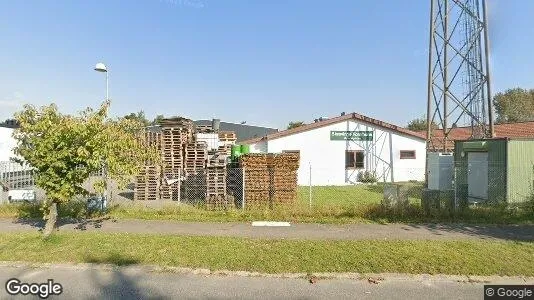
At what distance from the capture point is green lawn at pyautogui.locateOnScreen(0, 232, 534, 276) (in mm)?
5984

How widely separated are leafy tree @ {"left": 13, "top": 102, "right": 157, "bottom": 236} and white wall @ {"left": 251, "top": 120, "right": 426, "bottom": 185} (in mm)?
15023

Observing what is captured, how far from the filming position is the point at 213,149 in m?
16.0

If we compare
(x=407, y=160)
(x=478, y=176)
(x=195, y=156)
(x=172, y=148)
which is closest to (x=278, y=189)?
(x=195, y=156)

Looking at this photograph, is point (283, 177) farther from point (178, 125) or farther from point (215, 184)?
point (178, 125)

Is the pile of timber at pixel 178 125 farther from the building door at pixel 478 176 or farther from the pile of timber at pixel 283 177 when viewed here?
the building door at pixel 478 176

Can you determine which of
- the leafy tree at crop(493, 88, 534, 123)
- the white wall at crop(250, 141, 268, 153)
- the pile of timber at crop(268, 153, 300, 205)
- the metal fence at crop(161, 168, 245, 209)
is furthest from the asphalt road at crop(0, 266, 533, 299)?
the leafy tree at crop(493, 88, 534, 123)

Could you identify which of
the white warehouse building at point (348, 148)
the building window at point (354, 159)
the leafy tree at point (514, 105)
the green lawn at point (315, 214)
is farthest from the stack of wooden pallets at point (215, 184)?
the leafy tree at point (514, 105)

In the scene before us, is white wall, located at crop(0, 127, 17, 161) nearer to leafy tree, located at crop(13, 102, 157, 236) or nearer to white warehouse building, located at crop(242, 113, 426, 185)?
white warehouse building, located at crop(242, 113, 426, 185)

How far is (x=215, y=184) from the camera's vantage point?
1288cm

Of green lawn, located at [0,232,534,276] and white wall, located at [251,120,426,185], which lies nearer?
green lawn, located at [0,232,534,276]

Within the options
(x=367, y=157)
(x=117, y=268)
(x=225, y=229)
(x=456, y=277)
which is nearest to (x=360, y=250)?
(x=456, y=277)

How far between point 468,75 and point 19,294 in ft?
76.5

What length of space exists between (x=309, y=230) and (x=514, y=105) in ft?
246

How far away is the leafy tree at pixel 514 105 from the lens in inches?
2489
